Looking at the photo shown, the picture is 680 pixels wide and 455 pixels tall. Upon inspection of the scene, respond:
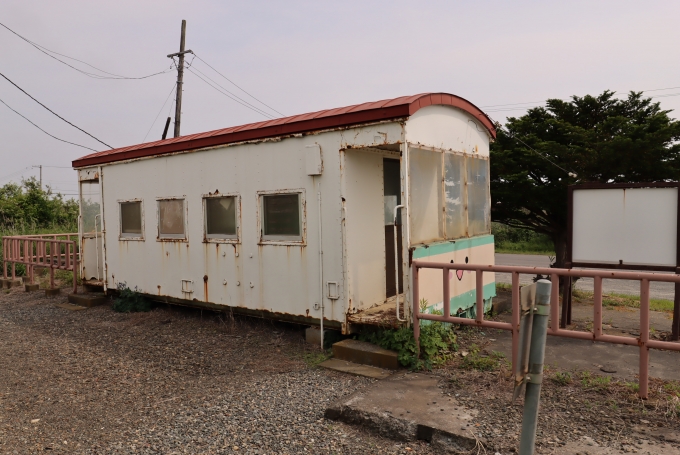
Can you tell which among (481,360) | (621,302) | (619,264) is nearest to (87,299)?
(481,360)

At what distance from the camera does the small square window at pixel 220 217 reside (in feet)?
23.5

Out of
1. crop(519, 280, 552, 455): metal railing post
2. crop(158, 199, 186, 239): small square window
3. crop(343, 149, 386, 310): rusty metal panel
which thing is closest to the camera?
crop(519, 280, 552, 455): metal railing post

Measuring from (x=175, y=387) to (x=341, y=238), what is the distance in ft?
7.76

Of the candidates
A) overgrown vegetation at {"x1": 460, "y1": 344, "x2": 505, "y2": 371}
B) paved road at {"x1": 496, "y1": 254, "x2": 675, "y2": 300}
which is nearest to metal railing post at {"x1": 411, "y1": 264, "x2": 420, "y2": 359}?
overgrown vegetation at {"x1": 460, "y1": 344, "x2": 505, "y2": 371}

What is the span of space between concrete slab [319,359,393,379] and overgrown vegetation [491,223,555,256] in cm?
1813

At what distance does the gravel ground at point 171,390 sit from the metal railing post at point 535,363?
1.70 meters

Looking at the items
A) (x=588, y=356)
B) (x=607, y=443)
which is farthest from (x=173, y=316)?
(x=607, y=443)

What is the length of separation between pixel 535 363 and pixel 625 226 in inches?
200

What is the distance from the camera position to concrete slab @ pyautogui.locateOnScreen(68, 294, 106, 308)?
9.34 meters

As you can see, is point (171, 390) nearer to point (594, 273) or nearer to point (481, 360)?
→ point (481, 360)

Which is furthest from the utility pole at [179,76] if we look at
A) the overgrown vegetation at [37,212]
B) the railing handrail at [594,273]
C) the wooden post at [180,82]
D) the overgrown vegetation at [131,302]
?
the railing handrail at [594,273]

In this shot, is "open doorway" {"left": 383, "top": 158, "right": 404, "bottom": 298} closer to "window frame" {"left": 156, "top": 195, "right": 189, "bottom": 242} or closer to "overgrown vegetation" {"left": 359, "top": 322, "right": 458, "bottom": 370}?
"overgrown vegetation" {"left": 359, "top": 322, "right": 458, "bottom": 370}

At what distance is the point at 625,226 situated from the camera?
6.35 m

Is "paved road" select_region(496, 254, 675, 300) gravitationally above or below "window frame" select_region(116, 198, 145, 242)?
below
